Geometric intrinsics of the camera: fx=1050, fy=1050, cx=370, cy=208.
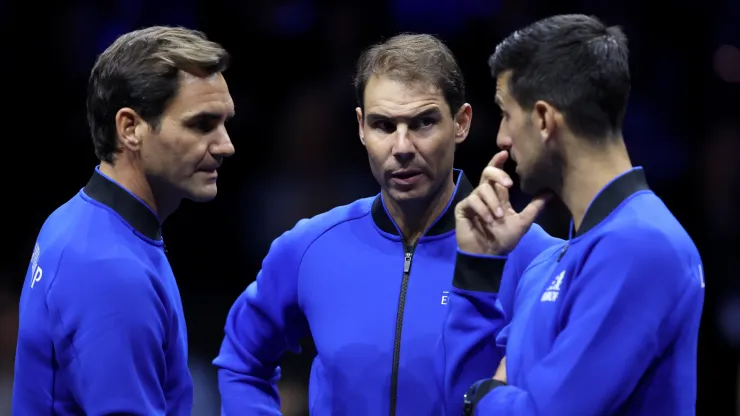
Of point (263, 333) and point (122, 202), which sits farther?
point (263, 333)

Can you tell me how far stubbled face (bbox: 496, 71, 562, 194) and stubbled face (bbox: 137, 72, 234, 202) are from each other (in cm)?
94

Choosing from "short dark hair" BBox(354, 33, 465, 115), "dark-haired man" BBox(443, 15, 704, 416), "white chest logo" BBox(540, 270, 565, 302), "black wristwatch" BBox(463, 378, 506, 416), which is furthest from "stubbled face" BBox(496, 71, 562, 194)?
"short dark hair" BBox(354, 33, 465, 115)

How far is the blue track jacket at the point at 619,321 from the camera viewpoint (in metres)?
2.43

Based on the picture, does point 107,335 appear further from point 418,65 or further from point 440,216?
point 418,65

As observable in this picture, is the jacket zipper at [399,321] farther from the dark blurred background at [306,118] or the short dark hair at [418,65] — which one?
the dark blurred background at [306,118]

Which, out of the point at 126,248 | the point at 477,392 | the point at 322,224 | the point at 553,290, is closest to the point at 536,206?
the point at 553,290

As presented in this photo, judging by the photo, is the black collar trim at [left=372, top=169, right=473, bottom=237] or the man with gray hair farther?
the black collar trim at [left=372, top=169, right=473, bottom=237]

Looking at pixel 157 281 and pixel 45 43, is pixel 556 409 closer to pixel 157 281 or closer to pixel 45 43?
pixel 157 281

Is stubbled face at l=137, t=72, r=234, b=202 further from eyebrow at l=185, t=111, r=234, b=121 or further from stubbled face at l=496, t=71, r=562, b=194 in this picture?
stubbled face at l=496, t=71, r=562, b=194

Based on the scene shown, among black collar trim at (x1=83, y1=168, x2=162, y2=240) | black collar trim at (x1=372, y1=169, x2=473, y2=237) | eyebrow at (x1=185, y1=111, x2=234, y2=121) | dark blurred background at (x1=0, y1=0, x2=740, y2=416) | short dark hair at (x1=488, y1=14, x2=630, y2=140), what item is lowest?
dark blurred background at (x1=0, y1=0, x2=740, y2=416)

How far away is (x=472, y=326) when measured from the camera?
306cm

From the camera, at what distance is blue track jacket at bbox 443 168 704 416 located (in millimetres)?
2432

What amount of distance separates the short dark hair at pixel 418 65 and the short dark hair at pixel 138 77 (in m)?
0.63

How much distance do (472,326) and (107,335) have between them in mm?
1035
